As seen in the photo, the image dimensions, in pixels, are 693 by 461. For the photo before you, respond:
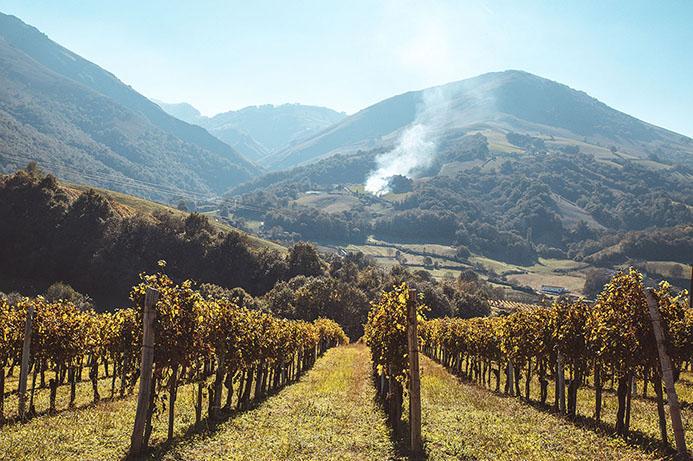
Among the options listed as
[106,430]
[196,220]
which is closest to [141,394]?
[106,430]

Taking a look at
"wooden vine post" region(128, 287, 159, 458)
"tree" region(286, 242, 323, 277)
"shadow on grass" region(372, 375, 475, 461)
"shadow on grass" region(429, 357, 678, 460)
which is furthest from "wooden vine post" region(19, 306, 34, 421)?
"tree" region(286, 242, 323, 277)

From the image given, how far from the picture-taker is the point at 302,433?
72.7 ft

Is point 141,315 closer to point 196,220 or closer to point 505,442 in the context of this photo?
point 505,442

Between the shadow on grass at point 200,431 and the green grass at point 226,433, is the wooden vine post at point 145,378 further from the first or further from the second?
the green grass at point 226,433

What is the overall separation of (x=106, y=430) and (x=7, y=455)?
4722 mm

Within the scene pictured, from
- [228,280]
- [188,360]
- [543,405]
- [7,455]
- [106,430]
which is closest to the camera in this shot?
[7,455]

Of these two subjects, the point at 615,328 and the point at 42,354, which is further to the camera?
the point at 42,354

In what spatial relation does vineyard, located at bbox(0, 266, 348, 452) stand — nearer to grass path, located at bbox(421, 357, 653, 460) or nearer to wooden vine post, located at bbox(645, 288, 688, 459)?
grass path, located at bbox(421, 357, 653, 460)

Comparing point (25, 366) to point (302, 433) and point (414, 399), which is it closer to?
point (302, 433)

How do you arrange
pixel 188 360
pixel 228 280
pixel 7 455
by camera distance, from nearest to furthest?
1. pixel 7 455
2. pixel 188 360
3. pixel 228 280

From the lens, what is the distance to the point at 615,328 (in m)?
20.2

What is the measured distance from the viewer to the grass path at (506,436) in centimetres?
1862

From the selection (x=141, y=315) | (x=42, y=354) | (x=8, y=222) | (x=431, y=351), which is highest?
(x=8, y=222)

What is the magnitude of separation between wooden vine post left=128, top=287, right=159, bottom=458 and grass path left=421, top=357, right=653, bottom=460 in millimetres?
10191
